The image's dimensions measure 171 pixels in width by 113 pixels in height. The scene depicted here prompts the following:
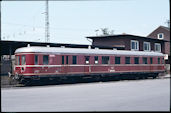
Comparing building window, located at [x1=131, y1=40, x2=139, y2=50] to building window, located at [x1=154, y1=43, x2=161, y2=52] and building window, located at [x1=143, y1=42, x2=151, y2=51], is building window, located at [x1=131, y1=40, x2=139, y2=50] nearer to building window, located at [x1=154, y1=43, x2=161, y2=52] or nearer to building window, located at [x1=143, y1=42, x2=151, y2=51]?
building window, located at [x1=143, y1=42, x2=151, y2=51]

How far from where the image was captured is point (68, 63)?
75.8ft

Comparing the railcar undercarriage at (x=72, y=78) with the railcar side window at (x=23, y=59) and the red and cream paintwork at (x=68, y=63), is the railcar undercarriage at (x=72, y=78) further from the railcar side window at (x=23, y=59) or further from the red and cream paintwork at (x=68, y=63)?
the railcar side window at (x=23, y=59)

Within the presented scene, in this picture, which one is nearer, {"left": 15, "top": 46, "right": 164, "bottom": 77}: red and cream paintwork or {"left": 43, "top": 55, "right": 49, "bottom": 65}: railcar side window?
{"left": 15, "top": 46, "right": 164, "bottom": 77}: red and cream paintwork

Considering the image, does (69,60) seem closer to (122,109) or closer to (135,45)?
(122,109)

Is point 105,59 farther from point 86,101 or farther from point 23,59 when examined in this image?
point 86,101

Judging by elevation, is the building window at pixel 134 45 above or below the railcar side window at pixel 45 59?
above

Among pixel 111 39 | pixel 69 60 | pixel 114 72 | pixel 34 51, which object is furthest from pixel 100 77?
pixel 111 39

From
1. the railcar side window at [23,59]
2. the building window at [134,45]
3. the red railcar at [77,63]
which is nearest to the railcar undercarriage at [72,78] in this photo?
the red railcar at [77,63]

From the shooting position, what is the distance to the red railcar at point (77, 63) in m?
21.2

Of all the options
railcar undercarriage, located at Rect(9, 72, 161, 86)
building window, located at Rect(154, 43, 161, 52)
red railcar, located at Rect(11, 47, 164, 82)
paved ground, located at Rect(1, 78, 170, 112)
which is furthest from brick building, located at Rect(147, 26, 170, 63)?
paved ground, located at Rect(1, 78, 170, 112)

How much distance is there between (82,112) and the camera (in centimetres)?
900

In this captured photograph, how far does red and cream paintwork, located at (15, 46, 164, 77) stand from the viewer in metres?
21.2

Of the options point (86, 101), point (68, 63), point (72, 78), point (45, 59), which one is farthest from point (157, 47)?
point (86, 101)

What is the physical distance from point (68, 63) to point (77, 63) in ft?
3.33
